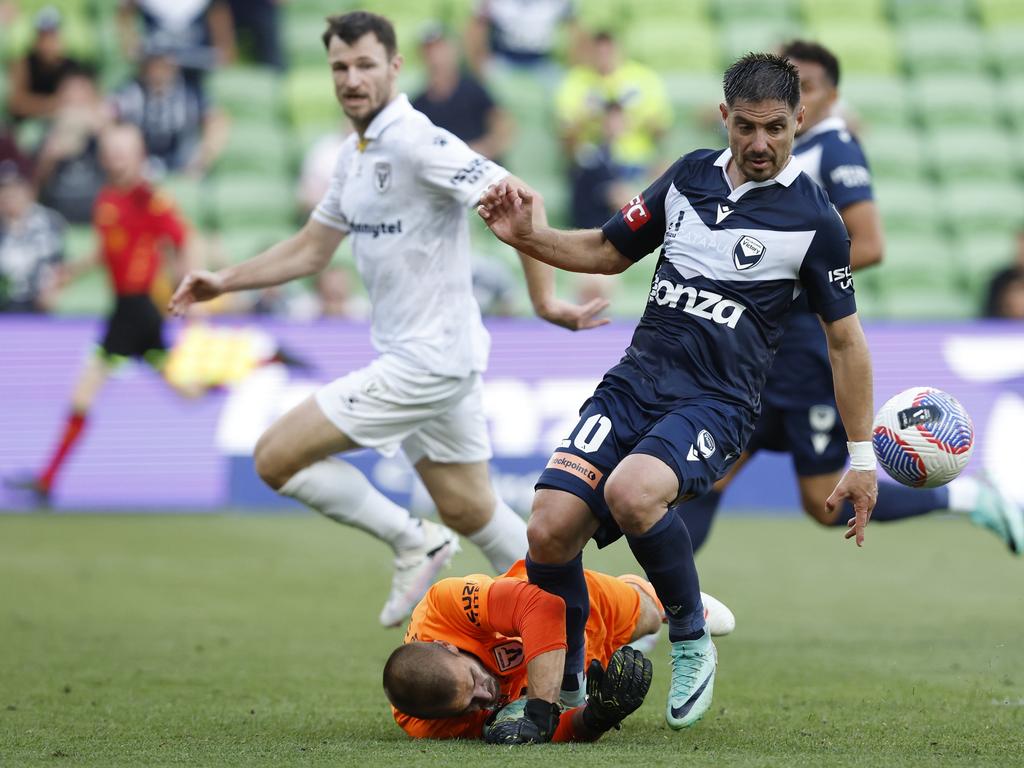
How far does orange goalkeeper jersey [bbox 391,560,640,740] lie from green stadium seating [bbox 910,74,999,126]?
14.2 meters

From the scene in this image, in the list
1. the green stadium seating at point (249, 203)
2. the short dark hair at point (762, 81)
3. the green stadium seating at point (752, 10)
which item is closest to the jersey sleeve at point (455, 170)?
the short dark hair at point (762, 81)

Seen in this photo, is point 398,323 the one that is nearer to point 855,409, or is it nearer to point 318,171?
point 855,409

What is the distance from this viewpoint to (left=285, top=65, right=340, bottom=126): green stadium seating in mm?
17406

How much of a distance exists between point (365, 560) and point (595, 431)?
5.71m

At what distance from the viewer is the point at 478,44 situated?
16.7 meters

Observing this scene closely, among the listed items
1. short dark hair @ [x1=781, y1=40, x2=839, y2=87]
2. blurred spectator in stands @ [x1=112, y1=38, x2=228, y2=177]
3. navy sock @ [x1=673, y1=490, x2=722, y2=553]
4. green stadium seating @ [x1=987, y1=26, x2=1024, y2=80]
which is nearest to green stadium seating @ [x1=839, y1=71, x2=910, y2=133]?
green stadium seating @ [x1=987, y1=26, x2=1024, y2=80]

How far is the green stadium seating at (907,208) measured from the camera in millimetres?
17094

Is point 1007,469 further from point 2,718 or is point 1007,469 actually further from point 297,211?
point 2,718

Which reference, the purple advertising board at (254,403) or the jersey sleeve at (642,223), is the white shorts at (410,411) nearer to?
the jersey sleeve at (642,223)

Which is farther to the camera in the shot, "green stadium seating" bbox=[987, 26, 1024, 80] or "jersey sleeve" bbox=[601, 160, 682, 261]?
"green stadium seating" bbox=[987, 26, 1024, 80]

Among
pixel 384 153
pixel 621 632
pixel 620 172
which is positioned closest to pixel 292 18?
pixel 620 172

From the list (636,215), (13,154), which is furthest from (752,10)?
(636,215)

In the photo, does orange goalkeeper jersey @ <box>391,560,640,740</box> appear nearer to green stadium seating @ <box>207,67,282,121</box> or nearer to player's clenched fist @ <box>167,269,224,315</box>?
player's clenched fist @ <box>167,269,224,315</box>

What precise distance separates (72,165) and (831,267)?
1186 centimetres
